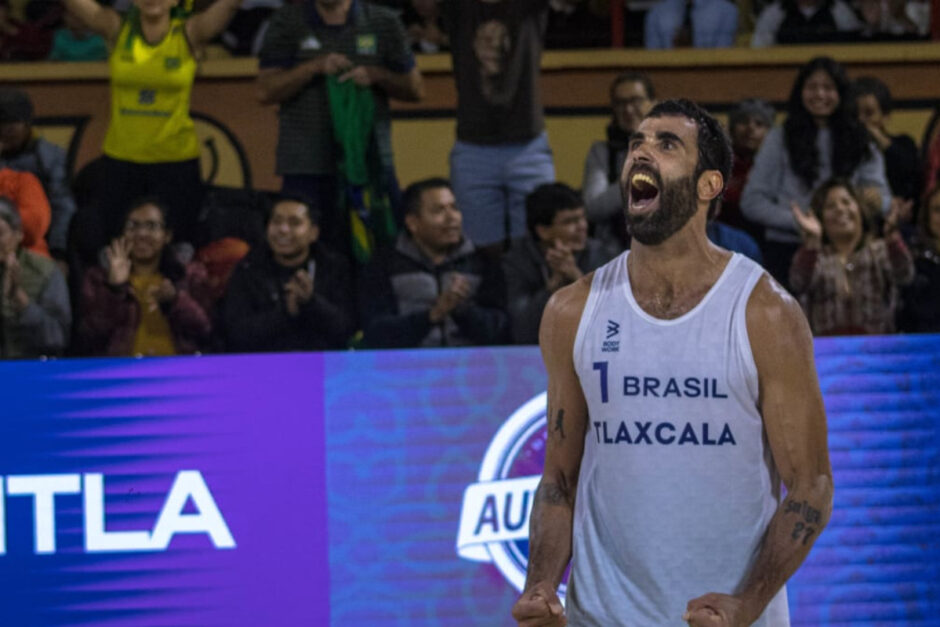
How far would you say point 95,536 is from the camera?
5926 mm

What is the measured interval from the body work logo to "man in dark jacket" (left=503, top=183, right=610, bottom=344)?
3.24 ft

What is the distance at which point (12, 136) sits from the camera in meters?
8.04

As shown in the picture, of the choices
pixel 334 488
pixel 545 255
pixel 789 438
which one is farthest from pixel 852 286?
pixel 789 438

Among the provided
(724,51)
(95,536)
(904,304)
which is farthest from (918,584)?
(724,51)

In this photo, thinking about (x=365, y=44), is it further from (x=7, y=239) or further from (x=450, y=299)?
(x=7, y=239)

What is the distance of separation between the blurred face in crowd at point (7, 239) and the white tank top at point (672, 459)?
4.10 metres

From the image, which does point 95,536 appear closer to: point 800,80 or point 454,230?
point 454,230

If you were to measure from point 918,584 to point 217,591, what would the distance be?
264 cm

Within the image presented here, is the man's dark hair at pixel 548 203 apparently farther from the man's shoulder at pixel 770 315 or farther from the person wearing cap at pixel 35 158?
the man's shoulder at pixel 770 315

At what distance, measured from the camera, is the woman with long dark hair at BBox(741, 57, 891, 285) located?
7.95m

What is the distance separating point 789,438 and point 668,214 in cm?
59

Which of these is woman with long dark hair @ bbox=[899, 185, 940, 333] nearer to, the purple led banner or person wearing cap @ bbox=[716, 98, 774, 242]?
person wearing cap @ bbox=[716, 98, 774, 242]

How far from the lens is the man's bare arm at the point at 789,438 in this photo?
3621 millimetres

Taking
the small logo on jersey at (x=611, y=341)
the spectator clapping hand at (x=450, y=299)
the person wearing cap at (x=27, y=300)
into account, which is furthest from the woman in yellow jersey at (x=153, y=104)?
the small logo on jersey at (x=611, y=341)
